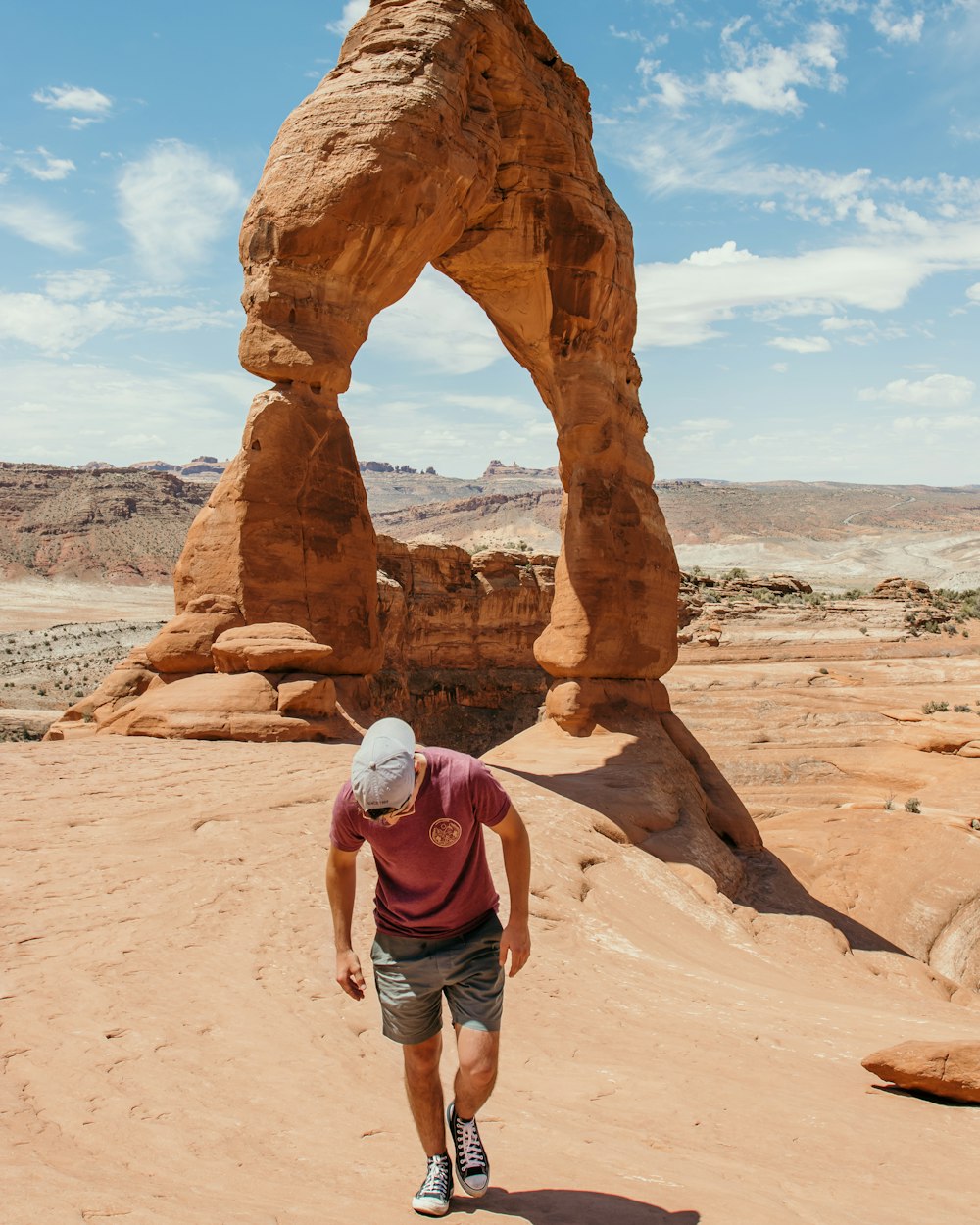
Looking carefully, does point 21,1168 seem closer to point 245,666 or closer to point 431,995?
point 431,995

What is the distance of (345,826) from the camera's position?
317cm

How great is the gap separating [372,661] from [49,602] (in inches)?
2146

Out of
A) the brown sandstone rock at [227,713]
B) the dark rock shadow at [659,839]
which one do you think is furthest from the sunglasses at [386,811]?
the dark rock shadow at [659,839]

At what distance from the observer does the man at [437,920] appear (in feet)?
9.84

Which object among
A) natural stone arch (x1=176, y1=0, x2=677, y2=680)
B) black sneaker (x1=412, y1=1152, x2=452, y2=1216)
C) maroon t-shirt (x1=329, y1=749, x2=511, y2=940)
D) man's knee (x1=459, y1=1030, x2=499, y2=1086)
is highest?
natural stone arch (x1=176, y1=0, x2=677, y2=680)

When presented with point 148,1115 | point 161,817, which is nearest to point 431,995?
point 148,1115

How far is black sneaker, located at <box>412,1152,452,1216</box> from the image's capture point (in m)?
2.71

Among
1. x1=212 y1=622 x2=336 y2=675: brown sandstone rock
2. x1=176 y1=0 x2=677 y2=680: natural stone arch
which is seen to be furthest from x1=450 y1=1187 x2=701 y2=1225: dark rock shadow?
x1=176 y1=0 x2=677 y2=680: natural stone arch

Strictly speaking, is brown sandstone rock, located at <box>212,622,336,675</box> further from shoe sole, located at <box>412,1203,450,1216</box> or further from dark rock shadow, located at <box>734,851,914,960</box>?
shoe sole, located at <box>412,1203,450,1216</box>

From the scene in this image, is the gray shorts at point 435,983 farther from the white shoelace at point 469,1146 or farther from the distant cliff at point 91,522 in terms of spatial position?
the distant cliff at point 91,522

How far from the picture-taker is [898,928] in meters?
11.8

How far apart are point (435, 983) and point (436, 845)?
0.44 metres

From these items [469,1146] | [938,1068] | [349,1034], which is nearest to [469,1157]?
[469,1146]

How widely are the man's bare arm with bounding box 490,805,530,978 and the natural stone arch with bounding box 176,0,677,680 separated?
7887 millimetres
